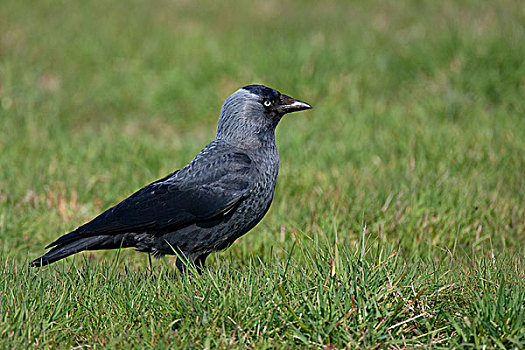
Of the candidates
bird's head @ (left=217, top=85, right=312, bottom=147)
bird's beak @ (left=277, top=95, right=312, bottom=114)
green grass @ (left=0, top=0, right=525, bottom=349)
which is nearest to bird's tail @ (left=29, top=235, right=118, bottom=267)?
green grass @ (left=0, top=0, right=525, bottom=349)

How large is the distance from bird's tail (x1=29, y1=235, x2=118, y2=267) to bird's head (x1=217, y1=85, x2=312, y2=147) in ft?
3.31

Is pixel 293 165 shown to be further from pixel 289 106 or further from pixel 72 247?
pixel 72 247

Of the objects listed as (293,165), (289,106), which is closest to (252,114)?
(289,106)

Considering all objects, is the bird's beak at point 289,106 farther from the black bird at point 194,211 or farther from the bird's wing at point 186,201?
the bird's wing at point 186,201

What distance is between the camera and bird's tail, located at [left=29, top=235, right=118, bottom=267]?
3.46 m

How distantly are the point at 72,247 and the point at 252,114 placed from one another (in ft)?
4.52

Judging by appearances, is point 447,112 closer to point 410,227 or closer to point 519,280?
point 410,227

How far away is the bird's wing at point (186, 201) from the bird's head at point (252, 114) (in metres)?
0.20

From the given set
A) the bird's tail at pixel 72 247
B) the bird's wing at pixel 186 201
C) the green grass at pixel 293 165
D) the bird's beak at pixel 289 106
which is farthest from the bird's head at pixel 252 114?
the bird's tail at pixel 72 247

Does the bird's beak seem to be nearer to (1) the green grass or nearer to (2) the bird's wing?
(2) the bird's wing

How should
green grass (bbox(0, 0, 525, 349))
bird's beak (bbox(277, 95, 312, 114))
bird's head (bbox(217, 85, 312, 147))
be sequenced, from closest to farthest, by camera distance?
green grass (bbox(0, 0, 525, 349)) → bird's head (bbox(217, 85, 312, 147)) → bird's beak (bbox(277, 95, 312, 114))

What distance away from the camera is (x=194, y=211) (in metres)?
3.50

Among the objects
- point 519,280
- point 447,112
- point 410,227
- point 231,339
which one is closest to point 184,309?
point 231,339

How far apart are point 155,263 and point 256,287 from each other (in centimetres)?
156
